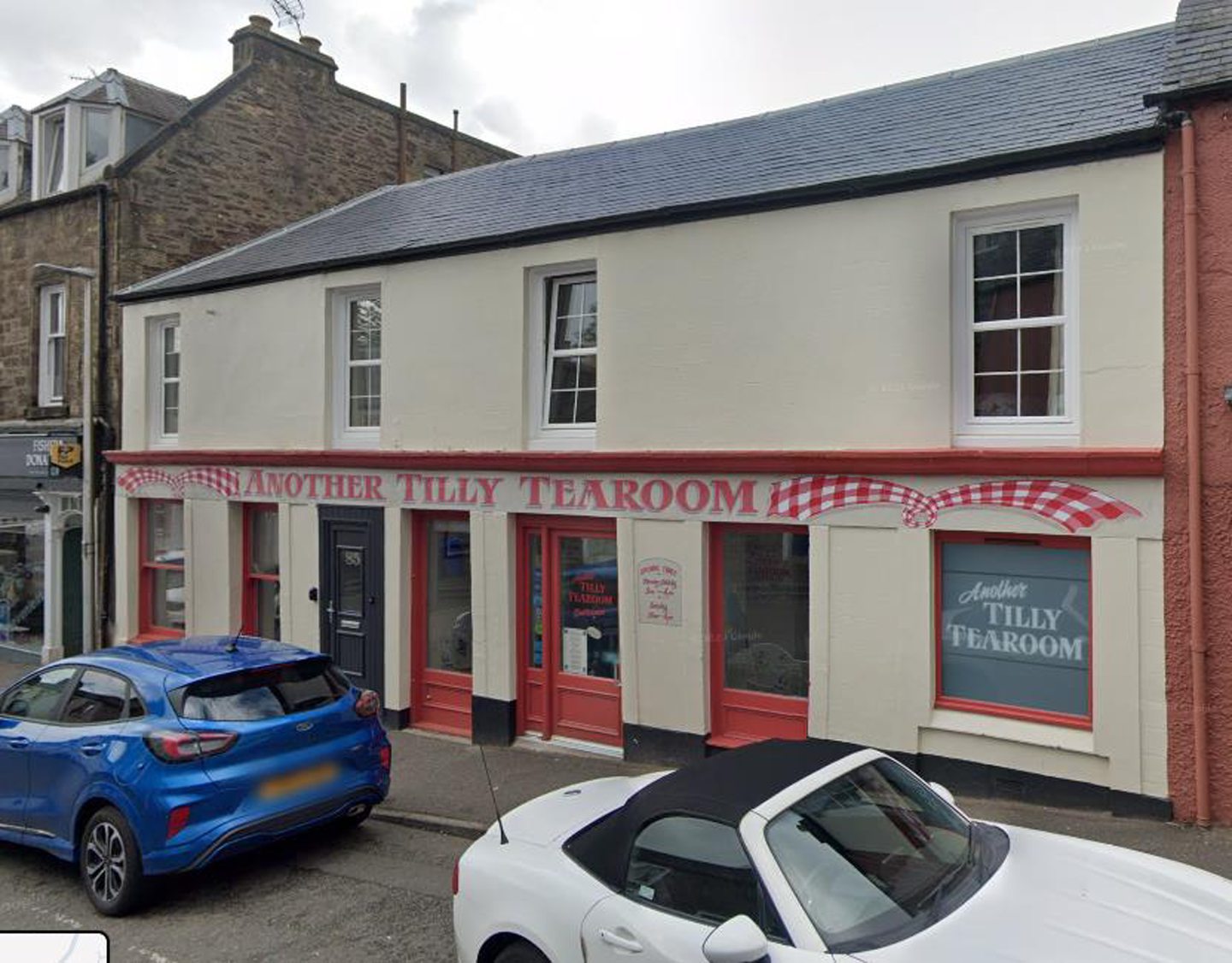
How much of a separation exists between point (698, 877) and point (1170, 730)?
465 centimetres

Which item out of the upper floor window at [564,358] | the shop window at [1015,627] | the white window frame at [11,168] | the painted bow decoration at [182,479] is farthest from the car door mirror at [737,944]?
the white window frame at [11,168]

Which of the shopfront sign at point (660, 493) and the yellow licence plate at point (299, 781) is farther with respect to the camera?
the shopfront sign at point (660, 493)

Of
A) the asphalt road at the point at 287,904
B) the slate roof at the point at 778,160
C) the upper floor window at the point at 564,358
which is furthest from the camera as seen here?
the upper floor window at the point at 564,358

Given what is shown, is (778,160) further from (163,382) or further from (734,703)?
(163,382)

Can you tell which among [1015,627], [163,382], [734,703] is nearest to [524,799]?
[734,703]

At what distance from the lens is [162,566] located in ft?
45.4

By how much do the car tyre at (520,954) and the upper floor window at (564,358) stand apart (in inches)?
235

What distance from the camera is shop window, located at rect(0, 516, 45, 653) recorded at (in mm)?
16031

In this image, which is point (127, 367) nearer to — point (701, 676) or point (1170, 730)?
point (701, 676)

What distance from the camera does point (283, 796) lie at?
6.36 metres

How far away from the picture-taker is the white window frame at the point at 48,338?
15.8 m

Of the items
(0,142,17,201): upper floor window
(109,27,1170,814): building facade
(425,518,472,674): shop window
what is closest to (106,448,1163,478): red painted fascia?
(109,27,1170,814): building facade

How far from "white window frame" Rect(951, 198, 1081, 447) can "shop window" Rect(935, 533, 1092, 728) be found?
83 centimetres

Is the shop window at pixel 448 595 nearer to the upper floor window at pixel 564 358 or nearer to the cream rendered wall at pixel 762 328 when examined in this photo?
the cream rendered wall at pixel 762 328
